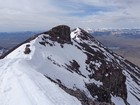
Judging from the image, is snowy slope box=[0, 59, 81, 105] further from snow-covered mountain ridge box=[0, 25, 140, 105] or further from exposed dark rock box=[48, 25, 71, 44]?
exposed dark rock box=[48, 25, 71, 44]

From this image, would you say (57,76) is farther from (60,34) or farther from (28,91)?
(60,34)

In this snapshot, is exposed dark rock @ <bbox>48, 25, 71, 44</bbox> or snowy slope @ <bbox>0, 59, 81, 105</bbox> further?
exposed dark rock @ <bbox>48, 25, 71, 44</bbox>

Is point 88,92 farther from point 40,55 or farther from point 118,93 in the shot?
point 118,93

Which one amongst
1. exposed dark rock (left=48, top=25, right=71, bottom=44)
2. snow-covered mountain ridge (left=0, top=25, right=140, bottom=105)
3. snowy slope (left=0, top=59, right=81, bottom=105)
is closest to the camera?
snowy slope (left=0, top=59, right=81, bottom=105)

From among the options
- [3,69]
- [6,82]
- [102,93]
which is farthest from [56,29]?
[6,82]

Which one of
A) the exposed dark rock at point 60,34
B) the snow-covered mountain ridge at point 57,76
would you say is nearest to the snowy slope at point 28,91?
the snow-covered mountain ridge at point 57,76

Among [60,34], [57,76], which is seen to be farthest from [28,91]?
[60,34]

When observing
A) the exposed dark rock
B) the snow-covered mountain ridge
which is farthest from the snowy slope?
the exposed dark rock

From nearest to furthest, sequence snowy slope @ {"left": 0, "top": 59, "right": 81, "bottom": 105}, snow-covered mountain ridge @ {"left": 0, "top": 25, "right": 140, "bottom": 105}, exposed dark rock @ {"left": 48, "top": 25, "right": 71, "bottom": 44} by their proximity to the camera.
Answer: snowy slope @ {"left": 0, "top": 59, "right": 81, "bottom": 105}
snow-covered mountain ridge @ {"left": 0, "top": 25, "right": 140, "bottom": 105}
exposed dark rock @ {"left": 48, "top": 25, "right": 71, "bottom": 44}
